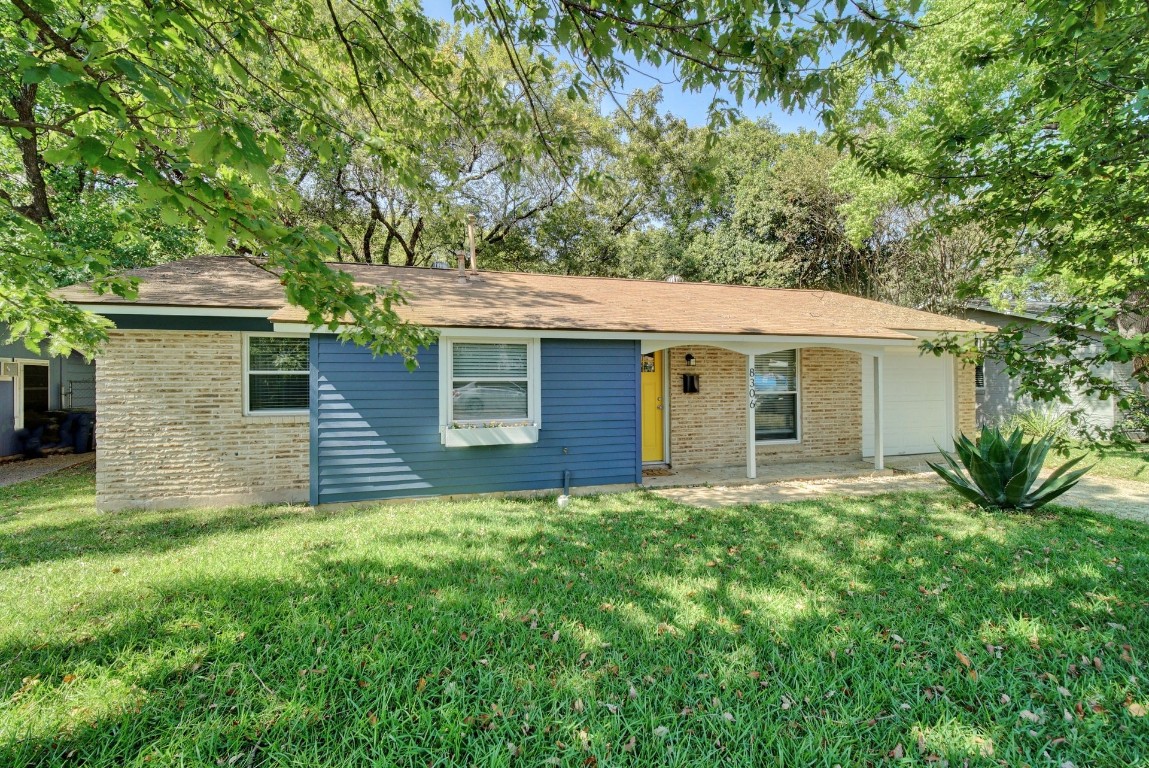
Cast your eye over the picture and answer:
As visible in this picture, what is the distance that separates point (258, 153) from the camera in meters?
Answer: 2.12

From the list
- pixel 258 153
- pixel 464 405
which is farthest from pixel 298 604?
pixel 464 405

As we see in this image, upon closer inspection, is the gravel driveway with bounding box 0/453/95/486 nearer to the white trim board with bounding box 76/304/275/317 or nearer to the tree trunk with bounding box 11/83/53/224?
the tree trunk with bounding box 11/83/53/224

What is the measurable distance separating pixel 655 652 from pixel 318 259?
3.14m

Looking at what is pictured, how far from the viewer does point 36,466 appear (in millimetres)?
10625

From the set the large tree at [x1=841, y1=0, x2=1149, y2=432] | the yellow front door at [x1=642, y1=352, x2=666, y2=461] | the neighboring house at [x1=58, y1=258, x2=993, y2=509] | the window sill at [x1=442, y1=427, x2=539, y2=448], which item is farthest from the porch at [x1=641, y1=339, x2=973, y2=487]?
the large tree at [x1=841, y1=0, x2=1149, y2=432]

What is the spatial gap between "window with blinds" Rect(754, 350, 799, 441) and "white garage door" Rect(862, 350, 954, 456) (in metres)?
1.71

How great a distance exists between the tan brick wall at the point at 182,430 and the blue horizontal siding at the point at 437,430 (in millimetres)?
1300

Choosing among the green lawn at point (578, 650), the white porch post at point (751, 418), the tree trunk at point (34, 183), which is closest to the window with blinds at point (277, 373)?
the green lawn at point (578, 650)

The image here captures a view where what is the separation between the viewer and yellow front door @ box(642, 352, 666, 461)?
379 inches

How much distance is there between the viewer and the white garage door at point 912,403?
34.9ft

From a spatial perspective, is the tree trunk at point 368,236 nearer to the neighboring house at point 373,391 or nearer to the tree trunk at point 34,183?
the tree trunk at point 34,183

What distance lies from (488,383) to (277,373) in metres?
3.34

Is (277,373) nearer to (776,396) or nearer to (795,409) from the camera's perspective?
(776,396)

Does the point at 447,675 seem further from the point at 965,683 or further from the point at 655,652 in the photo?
the point at 965,683
